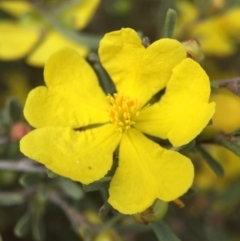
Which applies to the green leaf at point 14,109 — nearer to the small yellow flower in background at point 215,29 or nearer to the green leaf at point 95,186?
the green leaf at point 95,186

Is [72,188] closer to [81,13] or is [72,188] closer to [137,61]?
[137,61]

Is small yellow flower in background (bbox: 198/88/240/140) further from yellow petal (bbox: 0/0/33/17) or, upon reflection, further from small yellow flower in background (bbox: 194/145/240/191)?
yellow petal (bbox: 0/0/33/17)

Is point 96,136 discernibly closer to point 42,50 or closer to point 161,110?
point 161,110

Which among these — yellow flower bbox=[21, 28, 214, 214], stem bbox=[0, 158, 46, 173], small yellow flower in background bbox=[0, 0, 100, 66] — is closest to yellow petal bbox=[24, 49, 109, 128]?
yellow flower bbox=[21, 28, 214, 214]

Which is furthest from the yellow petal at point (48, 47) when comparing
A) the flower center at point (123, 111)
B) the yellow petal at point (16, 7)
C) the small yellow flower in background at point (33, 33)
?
the flower center at point (123, 111)

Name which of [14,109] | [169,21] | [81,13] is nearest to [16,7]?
[81,13]
